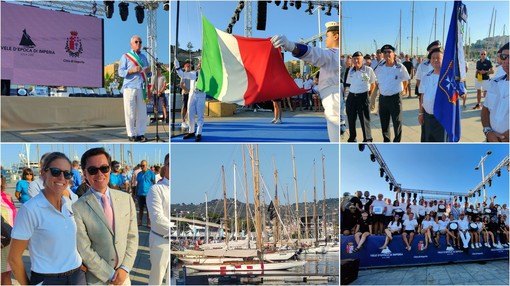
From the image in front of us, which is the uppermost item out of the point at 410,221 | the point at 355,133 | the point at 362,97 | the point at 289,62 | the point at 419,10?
the point at 419,10

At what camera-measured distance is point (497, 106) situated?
4.42m

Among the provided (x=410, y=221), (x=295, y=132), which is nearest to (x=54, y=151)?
(x=295, y=132)

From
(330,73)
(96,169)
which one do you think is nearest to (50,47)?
(96,169)

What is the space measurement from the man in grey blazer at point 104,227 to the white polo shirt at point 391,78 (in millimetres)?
2408

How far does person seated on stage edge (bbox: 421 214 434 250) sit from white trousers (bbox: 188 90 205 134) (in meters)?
2.35

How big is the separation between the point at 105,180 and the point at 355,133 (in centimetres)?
218

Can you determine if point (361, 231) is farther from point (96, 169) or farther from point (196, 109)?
point (96, 169)

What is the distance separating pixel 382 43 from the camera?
14.5ft

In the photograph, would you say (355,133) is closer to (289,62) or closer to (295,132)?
(295,132)

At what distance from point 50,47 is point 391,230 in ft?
12.7

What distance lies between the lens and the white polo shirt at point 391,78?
4426 mm

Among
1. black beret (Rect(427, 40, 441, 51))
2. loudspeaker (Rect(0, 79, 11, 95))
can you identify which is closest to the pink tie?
loudspeaker (Rect(0, 79, 11, 95))

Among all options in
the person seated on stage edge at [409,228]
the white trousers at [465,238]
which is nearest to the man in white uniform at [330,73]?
the person seated on stage edge at [409,228]

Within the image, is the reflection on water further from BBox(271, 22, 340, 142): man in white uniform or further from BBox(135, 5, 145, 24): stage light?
BBox(135, 5, 145, 24): stage light
